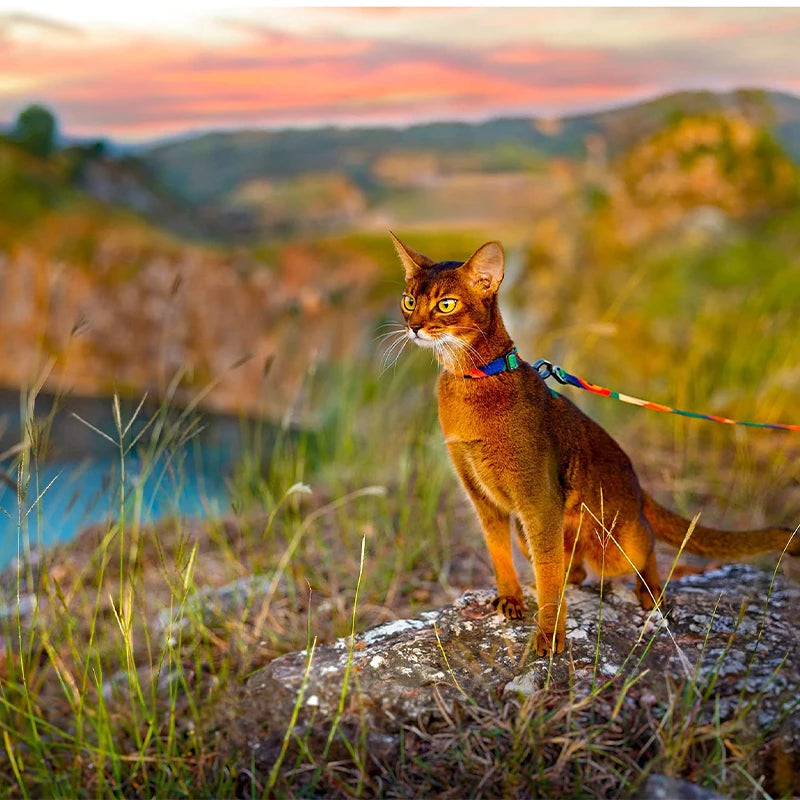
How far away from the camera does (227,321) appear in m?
8.31

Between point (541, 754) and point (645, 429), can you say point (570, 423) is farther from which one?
point (645, 429)

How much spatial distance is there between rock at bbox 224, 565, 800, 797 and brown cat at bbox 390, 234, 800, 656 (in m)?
0.14

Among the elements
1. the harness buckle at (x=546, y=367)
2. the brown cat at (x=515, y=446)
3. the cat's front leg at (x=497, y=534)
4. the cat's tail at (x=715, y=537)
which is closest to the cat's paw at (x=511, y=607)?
the cat's front leg at (x=497, y=534)

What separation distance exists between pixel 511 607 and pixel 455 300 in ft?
2.76

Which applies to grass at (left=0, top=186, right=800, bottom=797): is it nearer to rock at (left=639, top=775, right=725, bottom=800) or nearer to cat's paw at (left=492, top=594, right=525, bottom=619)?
rock at (left=639, top=775, right=725, bottom=800)

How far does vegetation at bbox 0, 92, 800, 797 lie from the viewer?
2.34 meters

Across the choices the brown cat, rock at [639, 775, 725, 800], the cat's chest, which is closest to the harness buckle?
the brown cat

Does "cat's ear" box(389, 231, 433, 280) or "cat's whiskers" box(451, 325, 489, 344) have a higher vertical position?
"cat's ear" box(389, 231, 433, 280)

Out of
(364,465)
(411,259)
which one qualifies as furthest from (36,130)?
(411,259)

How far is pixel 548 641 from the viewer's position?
7.57 feet

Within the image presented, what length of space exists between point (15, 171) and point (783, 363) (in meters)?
6.77

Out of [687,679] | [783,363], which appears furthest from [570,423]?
[783,363]

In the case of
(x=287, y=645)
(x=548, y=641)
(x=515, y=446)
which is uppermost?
(x=515, y=446)

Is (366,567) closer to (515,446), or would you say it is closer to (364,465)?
(364,465)
